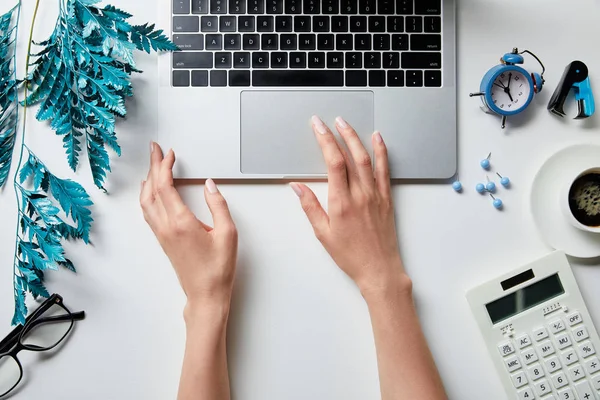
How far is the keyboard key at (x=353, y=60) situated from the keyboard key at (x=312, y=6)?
0.28 feet

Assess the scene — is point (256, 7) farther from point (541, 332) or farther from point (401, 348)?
point (541, 332)

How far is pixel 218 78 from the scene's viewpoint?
0.71 metres

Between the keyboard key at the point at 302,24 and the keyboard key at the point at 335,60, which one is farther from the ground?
the keyboard key at the point at 302,24

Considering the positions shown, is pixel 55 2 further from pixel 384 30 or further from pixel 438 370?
pixel 438 370

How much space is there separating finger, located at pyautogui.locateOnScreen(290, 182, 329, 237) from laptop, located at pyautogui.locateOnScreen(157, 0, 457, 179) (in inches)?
1.3

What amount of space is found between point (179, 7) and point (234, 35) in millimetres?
101

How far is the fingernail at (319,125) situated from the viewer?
0.71 m

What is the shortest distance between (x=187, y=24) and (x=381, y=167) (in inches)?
15.3

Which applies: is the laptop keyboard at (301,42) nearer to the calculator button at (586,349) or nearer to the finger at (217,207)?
the finger at (217,207)

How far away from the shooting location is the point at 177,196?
0.70m

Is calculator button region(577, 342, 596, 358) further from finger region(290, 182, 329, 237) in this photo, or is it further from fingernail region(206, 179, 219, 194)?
fingernail region(206, 179, 219, 194)

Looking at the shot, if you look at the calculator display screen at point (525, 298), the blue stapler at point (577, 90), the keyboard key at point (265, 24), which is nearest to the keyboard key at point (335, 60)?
the keyboard key at point (265, 24)

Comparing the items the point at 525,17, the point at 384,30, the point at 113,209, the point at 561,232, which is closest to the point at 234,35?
the point at 384,30

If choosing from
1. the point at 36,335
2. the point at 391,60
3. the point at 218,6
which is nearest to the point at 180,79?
the point at 218,6
